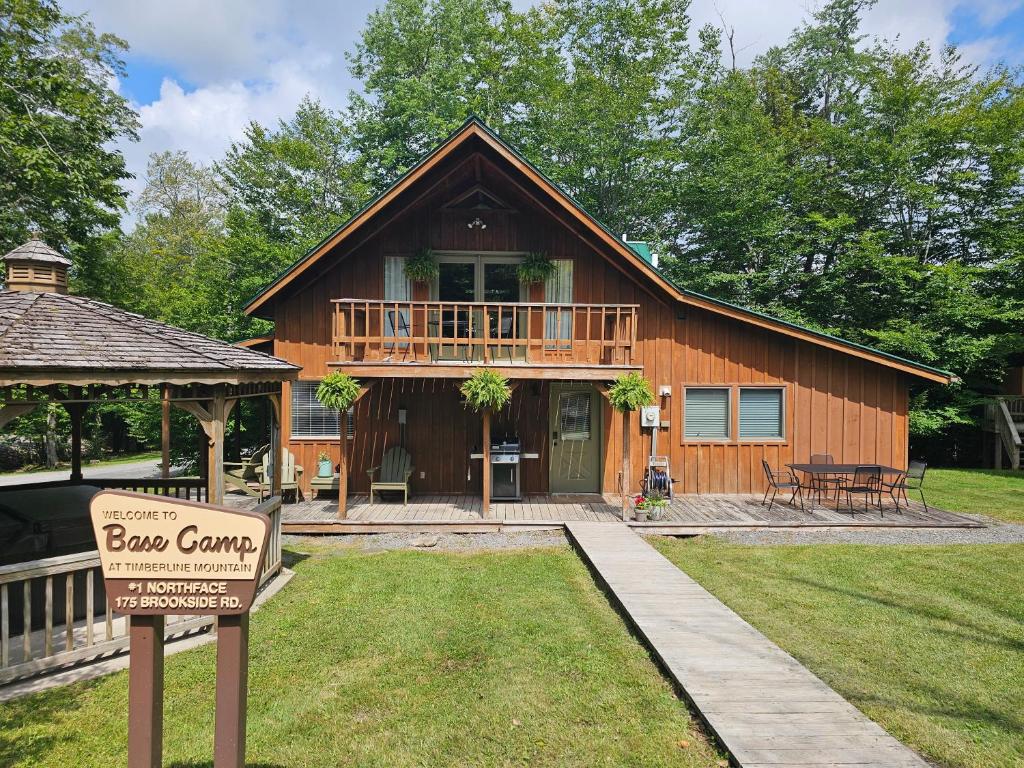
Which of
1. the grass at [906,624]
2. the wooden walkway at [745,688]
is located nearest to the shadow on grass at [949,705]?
the grass at [906,624]

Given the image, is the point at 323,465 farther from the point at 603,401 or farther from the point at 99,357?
the point at 603,401

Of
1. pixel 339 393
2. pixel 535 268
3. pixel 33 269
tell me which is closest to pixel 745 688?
pixel 339 393

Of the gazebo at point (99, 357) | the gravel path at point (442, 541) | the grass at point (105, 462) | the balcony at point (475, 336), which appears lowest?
the grass at point (105, 462)

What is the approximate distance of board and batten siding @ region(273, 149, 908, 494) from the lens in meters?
10.7

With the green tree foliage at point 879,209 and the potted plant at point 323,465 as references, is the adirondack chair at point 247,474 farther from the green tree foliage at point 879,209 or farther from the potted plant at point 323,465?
the green tree foliage at point 879,209

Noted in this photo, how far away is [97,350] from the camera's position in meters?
5.28

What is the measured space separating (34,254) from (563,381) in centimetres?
863

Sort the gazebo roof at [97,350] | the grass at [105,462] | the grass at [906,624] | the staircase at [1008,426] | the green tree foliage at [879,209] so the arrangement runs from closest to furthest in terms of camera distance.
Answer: the grass at [906,624] → the gazebo roof at [97,350] → the staircase at [1008,426] → the green tree foliage at [879,209] → the grass at [105,462]

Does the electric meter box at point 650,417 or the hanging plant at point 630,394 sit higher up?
the hanging plant at point 630,394

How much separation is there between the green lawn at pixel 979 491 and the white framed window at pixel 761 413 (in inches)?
149

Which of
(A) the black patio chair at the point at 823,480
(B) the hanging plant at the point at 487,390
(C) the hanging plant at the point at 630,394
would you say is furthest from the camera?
(A) the black patio chair at the point at 823,480

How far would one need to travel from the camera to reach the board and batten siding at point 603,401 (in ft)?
35.1

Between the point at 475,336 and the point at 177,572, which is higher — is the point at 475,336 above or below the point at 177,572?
above

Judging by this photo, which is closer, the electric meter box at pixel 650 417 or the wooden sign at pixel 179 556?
the wooden sign at pixel 179 556
